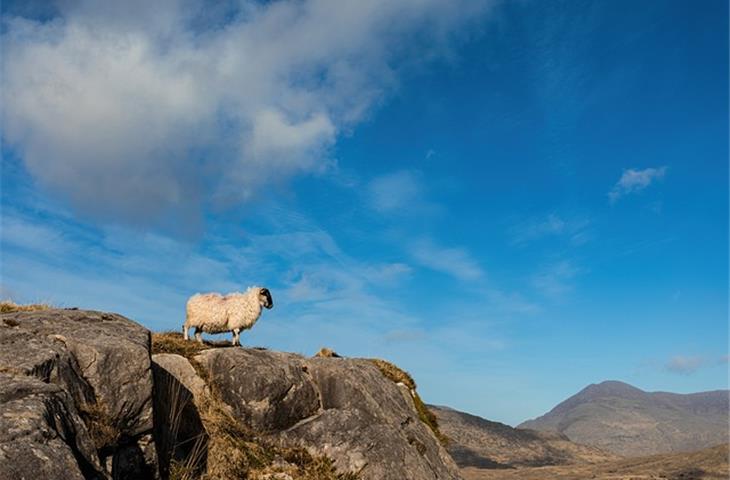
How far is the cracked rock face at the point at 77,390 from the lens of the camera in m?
7.16

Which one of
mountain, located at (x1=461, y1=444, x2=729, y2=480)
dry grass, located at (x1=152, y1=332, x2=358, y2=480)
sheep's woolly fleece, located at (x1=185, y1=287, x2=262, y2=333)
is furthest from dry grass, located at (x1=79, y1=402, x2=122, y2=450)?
mountain, located at (x1=461, y1=444, x2=729, y2=480)

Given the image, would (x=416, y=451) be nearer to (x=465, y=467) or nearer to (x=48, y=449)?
(x=48, y=449)

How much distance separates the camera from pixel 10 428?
6.84 m

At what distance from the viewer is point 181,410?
1333 cm

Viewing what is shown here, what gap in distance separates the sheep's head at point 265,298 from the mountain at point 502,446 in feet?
312

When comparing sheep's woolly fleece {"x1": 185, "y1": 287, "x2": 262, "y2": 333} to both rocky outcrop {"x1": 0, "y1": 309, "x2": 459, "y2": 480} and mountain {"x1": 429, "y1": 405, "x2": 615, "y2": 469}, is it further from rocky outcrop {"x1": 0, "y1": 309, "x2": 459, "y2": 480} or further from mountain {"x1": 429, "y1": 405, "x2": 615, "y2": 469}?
mountain {"x1": 429, "y1": 405, "x2": 615, "y2": 469}

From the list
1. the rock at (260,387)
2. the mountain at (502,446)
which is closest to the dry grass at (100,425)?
the rock at (260,387)

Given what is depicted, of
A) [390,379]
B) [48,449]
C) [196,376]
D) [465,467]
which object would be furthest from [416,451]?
[465,467]

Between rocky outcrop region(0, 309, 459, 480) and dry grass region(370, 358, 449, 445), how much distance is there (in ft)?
3.22

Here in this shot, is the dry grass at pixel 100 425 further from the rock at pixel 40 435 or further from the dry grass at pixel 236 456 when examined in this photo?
the dry grass at pixel 236 456

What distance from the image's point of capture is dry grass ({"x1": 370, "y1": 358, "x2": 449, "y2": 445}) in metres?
20.0

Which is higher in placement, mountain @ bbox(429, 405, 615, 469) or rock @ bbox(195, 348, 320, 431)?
mountain @ bbox(429, 405, 615, 469)

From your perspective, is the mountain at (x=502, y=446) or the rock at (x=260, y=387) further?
the mountain at (x=502, y=446)

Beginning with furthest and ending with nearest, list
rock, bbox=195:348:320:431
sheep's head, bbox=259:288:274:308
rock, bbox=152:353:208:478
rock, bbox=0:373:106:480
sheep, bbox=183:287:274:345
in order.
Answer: sheep's head, bbox=259:288:274:308 < sheep, bbox=183:287:274:345 < rock, bbox=195:348:320:431 < rock, bbox=152:353:208:478 < rock, bbox=0:373:106:480
